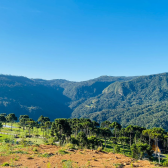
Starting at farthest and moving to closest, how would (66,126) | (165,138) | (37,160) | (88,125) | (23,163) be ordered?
(88,125) → (165,138) → (66,126) → (37,160) → (23,163)

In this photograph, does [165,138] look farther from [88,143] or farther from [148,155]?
[88,143]

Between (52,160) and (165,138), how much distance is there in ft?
255

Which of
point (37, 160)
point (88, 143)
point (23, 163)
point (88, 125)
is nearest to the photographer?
point (23, 163)

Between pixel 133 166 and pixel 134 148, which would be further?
pixel 134 148

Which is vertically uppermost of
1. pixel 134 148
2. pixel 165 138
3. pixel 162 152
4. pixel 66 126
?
pixel 66 126

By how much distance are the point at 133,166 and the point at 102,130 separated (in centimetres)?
6752

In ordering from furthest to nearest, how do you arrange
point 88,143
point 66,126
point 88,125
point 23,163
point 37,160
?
point 88,125
point 66,126
point 88,143
point 37,160
point 23,163

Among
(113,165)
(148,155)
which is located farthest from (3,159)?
(148,155)

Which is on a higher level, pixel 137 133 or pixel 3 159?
pixel 3 159

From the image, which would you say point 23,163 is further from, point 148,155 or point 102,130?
point 102,130

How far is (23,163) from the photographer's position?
2062 cm

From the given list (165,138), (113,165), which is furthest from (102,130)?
(113,165)

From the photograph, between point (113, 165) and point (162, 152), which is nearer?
point (113, 165)

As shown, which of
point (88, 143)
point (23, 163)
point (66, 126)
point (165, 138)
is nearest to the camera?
point (23, 163)
